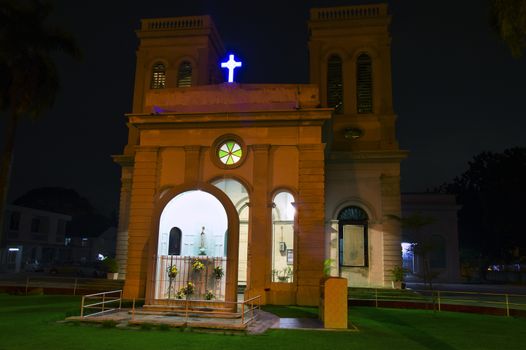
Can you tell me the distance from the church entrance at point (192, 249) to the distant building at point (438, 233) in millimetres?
24584

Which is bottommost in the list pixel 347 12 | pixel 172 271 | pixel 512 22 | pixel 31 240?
pixel 172 271

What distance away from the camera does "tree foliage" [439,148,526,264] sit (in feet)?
147

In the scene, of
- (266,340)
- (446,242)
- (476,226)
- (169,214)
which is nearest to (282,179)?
(169,214)

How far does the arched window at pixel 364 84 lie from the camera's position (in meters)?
31.5

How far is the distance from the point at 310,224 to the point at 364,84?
49.0 feet

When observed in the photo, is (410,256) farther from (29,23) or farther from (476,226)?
(29,23)

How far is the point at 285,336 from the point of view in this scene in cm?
1274

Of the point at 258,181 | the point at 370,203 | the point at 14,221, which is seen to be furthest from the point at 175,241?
the point at 14,221

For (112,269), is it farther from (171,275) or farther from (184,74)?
(171,275)

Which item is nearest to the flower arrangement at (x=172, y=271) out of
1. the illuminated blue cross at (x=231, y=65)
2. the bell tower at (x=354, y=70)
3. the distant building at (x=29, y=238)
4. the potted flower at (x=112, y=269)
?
the illuminated blue cross at (x=231, y=65)

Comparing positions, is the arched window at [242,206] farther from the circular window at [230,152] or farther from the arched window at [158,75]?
the arched window at [158,75]

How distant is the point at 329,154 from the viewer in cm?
2853

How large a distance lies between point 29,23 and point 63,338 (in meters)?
18.0

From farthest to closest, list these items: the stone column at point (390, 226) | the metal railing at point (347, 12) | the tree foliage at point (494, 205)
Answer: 1. the tree foliage at point (494, 205)
2. the metal railing at point (347, 12)
3. the stone column at point (390, 226)
